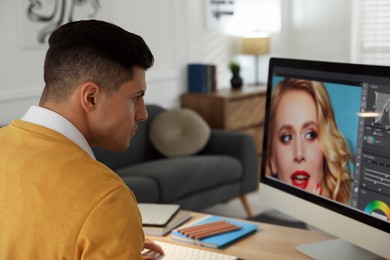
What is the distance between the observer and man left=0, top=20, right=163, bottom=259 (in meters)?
1.24

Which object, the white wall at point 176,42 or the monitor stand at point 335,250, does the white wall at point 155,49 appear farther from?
the monitor stand at point 335,250

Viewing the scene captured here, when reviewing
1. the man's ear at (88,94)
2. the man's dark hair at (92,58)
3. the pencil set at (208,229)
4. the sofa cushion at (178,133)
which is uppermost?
the man's dark hair at (92,58)

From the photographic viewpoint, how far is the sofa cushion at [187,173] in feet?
15.0

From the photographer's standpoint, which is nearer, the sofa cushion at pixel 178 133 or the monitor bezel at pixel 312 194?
the monitor bezel at pixel 312 194

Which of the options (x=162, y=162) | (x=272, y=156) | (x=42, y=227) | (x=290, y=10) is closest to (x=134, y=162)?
(x=162, y=162)

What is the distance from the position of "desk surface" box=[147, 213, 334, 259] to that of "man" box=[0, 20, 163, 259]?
66 centimetres

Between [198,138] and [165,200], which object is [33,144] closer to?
[165,200]

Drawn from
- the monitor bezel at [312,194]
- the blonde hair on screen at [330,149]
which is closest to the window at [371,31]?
the monitor bezel at [312,194]

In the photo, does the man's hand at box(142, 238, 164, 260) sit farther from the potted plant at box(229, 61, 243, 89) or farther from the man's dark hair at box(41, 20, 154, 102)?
the potted plant at box(229, 61, 243, 89)

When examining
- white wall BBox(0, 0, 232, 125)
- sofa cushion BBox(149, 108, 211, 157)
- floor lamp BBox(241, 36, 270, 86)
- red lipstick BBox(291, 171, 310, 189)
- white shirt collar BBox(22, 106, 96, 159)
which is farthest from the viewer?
floor lamp BBox(241, 36, 270, 86)

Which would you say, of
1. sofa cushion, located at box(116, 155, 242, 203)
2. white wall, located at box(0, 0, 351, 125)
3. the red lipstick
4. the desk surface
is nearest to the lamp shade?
Answer: white wall, located at box(0, 0, 351, 125)

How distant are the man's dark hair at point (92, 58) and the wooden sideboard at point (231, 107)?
168 inches

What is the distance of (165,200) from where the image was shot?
4539mm

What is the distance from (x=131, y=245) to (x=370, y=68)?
0.83 metres
